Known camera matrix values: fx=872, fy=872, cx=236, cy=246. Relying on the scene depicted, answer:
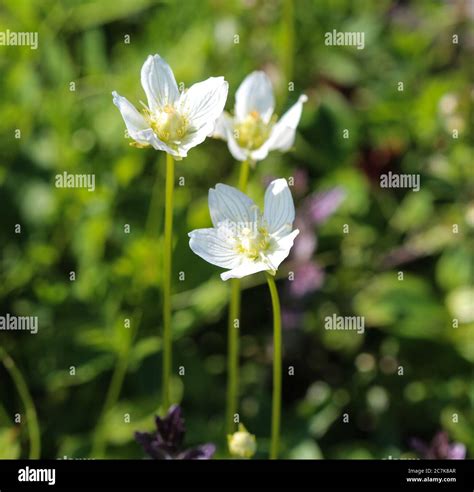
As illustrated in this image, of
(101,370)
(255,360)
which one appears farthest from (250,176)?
(101,370)

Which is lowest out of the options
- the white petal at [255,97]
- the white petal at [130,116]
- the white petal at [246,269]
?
the white petal at [246,269]

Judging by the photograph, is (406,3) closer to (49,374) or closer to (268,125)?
(268,125)

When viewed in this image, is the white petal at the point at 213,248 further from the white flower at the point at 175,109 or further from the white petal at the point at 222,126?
the white petal at the point at 222,126

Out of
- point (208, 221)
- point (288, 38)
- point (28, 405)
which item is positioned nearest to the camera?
point (28, 405)

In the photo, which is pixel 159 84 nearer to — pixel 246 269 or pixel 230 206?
pixel 230 206

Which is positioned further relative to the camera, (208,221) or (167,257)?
(208,221)

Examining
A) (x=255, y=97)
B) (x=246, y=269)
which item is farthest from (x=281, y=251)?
(x=255, y=97)

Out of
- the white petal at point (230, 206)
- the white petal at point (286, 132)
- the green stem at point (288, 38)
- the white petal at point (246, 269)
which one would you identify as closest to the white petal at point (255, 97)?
the white petal at point (286, 132)

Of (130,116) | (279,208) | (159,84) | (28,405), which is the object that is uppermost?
→ (159,84)
